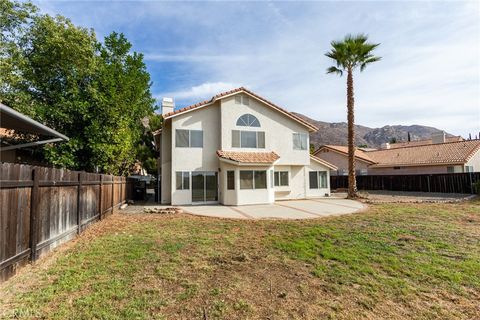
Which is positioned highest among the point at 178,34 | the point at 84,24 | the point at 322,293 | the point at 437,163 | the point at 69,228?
the point at 84,24

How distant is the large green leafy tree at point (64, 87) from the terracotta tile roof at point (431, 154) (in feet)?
99.5

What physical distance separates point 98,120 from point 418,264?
1781 cm

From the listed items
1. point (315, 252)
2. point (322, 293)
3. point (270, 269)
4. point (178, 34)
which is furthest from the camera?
point (178, 34)

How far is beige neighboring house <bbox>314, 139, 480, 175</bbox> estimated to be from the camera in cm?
2648

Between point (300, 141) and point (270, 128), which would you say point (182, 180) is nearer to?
point (270, 128)

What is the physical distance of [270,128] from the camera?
2056cm

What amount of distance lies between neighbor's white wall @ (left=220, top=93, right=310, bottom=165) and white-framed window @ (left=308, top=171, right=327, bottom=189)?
2.16m

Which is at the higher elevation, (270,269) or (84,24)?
(84,24)

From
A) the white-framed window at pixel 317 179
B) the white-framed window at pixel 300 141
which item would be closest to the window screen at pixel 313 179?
the white-framed window at pixel 317 179

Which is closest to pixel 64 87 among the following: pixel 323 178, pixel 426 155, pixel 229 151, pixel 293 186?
pixel 229 151

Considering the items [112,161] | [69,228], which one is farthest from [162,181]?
[69,228]

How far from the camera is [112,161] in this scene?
58.6ft

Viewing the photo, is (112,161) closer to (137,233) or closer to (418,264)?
(137,233)

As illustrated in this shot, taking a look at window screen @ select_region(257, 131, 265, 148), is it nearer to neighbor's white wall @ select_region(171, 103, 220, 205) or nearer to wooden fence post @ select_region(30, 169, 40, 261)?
neighbor's white wall @ select_region(171, 103, 220, 205)
